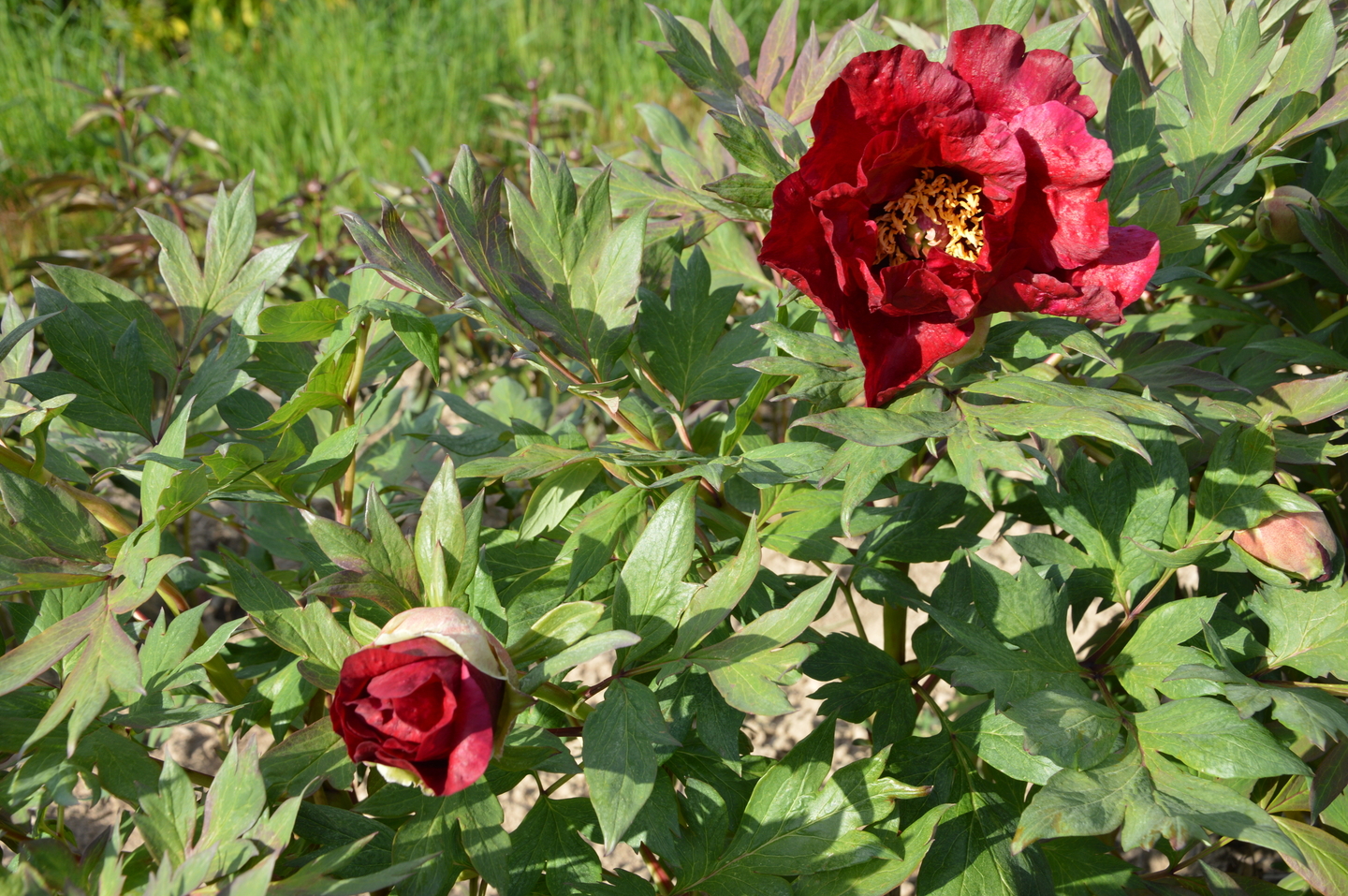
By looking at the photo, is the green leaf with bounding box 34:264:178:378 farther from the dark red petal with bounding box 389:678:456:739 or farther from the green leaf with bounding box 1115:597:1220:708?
the green leaf with bounding box 1115:597:1220:708

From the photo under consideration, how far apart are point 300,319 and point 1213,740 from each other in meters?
0.74

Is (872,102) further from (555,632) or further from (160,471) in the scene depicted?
(160,471)

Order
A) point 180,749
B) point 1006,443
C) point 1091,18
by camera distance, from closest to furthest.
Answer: point 1006,443
point 1091,18
point 180,749

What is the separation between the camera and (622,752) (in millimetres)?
594

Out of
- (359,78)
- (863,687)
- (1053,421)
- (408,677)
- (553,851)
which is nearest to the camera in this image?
(408,677)

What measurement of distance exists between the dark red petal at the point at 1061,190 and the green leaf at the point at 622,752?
385 mm

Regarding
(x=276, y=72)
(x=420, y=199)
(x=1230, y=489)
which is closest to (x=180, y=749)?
(x=420, y=199)

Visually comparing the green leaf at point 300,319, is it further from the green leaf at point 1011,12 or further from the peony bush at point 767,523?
the green leaf at point 1011,12

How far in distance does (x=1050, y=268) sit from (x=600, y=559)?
0.37 meters

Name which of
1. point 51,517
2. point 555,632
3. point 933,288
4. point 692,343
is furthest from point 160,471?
point 933,288

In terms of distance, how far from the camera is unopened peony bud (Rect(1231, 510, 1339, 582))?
72cm

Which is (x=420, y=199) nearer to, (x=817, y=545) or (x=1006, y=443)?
(x=817, y=545)

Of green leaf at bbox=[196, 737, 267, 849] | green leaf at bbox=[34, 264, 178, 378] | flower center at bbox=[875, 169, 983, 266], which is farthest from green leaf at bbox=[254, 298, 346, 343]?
flower center at bbox=[875, 169, 983, 266]

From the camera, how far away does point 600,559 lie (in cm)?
71
